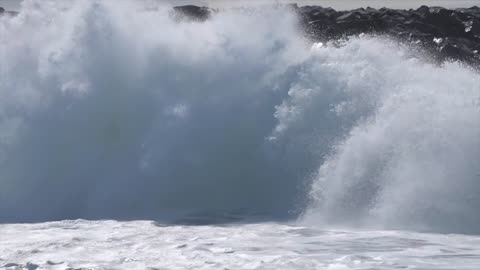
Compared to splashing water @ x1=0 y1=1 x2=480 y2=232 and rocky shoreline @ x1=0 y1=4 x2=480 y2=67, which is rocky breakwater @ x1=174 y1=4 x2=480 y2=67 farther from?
splashing water @ x1=0 y1=1 x2=480 y2=232

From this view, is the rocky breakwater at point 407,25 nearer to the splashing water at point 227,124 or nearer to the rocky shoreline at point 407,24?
the rocky shoreline at point 407,24

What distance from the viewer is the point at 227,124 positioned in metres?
12.9

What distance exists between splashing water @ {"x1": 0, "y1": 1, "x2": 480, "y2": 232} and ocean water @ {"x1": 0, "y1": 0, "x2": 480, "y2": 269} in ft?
0.08

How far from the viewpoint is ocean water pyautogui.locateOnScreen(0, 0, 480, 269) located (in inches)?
361

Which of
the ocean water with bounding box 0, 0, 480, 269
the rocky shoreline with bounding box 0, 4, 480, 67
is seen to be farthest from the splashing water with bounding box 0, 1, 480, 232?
the rocky shoreline with bounding box 0, 4, 480, 67

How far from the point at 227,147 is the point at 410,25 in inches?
587

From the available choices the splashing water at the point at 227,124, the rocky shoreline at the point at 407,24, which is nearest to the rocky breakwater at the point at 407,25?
the rocky shoreline at the point at 407,24

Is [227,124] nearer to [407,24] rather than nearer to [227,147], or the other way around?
[227,147]

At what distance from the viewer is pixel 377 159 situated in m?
10.9

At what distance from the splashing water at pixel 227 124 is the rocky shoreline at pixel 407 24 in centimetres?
990

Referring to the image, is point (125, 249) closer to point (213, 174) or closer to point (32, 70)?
point (213, 174)

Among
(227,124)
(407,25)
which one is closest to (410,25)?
(407,25)

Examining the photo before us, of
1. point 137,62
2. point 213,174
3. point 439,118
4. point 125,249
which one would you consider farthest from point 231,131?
point 125,249

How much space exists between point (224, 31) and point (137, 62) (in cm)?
156
